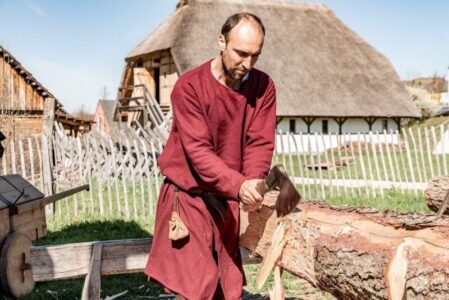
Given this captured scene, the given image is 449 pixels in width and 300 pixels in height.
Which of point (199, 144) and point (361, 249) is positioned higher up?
point (199, 144)

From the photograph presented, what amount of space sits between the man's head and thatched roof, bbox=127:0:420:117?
61.1 feet

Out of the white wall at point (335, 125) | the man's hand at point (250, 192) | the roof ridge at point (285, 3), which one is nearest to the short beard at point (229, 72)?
the man's hand at point (250, 192)

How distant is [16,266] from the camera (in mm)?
3316

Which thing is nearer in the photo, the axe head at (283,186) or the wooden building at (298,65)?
the axe head at (283,186)

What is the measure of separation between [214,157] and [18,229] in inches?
76.7

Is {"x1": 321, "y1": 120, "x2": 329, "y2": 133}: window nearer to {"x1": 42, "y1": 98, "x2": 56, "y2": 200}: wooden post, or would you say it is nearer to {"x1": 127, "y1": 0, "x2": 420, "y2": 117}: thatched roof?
{"x1": 127, "y1": 0, "x2": 420, "y2": 117}: thatched roof

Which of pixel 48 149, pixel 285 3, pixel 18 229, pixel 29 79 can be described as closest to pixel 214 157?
pixel 18 229

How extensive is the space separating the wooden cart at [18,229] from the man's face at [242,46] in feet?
6.30

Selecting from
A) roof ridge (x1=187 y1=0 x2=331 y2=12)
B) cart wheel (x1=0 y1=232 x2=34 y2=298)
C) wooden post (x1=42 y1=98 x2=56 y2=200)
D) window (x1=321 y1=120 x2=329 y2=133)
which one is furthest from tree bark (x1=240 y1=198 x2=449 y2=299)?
roof ridge (x1=187 y1=0 x2=331 y2=12)

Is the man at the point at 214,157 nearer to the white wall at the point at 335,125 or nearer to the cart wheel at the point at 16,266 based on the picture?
the cart wheel at the point at 16,266

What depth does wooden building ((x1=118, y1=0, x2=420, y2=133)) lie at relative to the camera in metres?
22.8

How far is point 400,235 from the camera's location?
7.09 ft

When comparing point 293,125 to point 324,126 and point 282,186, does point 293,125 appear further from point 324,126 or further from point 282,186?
point 282,186

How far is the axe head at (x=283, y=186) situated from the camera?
204 centimetres
